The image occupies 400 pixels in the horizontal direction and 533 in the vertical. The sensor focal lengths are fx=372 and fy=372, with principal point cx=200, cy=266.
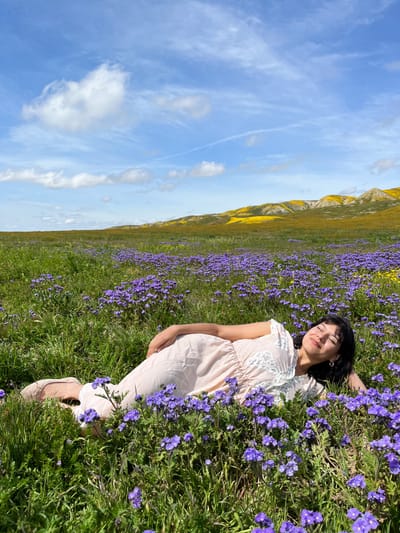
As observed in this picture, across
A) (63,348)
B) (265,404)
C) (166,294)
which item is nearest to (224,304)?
(166,294)

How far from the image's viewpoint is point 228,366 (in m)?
3.74

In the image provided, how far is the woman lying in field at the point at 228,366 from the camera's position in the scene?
11.3ft

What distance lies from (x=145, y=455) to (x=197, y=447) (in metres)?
0.41

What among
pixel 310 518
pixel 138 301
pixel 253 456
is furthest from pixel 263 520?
pixel 138 301

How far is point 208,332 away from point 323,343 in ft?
3.98

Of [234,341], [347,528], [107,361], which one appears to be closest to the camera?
[347,528]

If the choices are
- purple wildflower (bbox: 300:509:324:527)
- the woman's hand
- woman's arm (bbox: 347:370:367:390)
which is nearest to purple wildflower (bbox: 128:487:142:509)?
purple wildflower (bbox: 300:509:324:527)

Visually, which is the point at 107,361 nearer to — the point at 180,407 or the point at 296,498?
the point at 180,407

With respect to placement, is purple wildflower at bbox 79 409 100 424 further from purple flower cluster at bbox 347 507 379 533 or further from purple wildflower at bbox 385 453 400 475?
purple wildflower at bbox 385 453 400 475

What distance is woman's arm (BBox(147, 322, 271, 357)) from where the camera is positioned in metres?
3.78

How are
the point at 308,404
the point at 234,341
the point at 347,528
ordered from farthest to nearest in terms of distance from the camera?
the point at 234,341 → the point at 308,404 → the point at 347,528

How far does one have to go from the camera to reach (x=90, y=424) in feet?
9.45

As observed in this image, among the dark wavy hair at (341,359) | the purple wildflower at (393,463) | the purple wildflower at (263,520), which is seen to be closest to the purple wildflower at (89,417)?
the purple wildflower at (263,520)

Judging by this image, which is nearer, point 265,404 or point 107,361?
point 265,404
